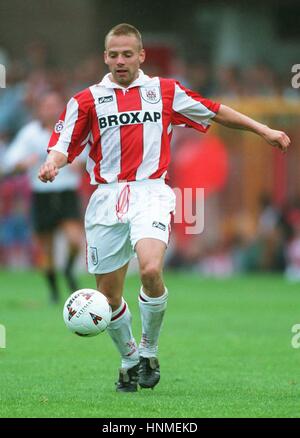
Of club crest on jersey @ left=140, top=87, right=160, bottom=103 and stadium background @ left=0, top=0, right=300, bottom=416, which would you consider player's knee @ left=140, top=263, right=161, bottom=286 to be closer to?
club crest on jersey @ left=140, top=87, right=160, bottom=103

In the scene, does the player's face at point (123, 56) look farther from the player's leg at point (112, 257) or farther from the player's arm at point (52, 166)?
the player's leg at point (112, 257)

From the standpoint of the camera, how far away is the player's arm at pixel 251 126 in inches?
322

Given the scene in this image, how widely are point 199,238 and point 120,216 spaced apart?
12.4 m

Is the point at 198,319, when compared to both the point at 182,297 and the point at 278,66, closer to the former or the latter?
the point at 182,297

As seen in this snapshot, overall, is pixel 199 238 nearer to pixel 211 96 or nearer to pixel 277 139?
pixel 211 96

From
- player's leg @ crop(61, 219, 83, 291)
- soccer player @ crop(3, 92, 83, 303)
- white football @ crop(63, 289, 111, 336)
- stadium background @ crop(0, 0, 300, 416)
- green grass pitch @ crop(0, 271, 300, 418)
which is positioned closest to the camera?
green grass pitch @ crop(0, 271, 300, 418)

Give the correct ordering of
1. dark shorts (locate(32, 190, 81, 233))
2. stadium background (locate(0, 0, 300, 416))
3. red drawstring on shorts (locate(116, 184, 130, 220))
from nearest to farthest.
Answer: red drawstring on shorts (locate(116, 184, 130, 220)), dark shorts (locate(32, 190, 81, 233)), stadium background (locate(0, 0, 300, 416))

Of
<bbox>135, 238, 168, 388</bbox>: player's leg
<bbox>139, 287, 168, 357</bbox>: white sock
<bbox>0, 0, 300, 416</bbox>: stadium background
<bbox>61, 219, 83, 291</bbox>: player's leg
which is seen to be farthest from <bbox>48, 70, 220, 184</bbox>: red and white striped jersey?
<bbox>0, 0, 300, 416</bbox>: stadium background

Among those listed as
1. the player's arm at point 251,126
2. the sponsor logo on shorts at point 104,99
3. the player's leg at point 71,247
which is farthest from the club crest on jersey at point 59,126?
the player's leg at point 71,247

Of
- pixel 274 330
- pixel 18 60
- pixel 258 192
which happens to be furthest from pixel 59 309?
pixel 18 60

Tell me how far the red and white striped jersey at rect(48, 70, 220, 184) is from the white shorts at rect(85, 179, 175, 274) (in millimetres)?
76

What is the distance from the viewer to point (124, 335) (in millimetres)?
8344

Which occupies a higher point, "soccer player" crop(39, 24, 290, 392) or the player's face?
the player's face

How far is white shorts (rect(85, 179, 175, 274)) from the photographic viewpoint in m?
8.16
